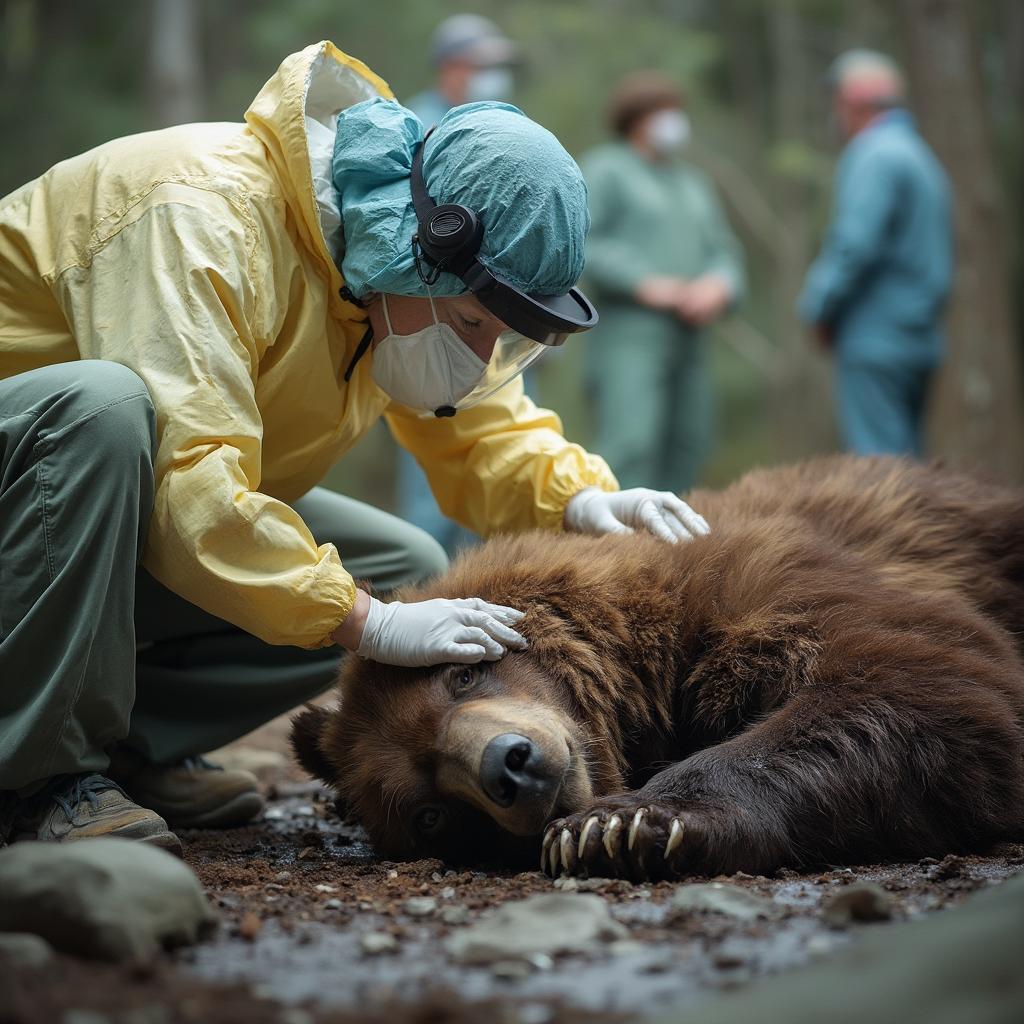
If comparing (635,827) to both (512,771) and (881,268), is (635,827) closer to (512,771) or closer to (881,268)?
(512,771)

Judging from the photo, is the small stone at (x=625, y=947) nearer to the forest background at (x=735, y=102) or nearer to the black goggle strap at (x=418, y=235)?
the black goggle strap at (x=418, y=235)

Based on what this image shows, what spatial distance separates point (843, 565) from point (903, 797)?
0.75 meters

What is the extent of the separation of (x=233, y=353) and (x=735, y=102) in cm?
1391

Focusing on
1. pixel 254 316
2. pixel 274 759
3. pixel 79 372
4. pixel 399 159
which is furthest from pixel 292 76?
pixel 274 759

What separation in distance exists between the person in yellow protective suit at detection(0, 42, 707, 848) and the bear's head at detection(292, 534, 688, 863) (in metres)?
0.14

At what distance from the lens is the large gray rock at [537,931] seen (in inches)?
85.7

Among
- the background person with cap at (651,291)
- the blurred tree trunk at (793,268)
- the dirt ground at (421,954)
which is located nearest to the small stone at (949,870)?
the dirt ground at (421,954)

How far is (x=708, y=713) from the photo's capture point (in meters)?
3.48

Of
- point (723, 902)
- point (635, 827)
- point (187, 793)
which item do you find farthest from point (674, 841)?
point (187, 793)

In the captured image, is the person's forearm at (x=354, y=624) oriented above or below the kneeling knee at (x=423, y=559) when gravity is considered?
above

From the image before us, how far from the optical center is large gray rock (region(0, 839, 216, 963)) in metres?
2.12

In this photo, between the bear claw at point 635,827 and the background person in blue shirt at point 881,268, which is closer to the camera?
the bear claw at point 635,827

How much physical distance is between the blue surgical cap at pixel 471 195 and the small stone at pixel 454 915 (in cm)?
153

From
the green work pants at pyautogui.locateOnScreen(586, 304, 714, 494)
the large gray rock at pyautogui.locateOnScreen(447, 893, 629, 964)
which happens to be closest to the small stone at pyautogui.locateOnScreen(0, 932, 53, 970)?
the large gray rock at pyautogui.locateOnScreen(447, 893, 629, 964)
